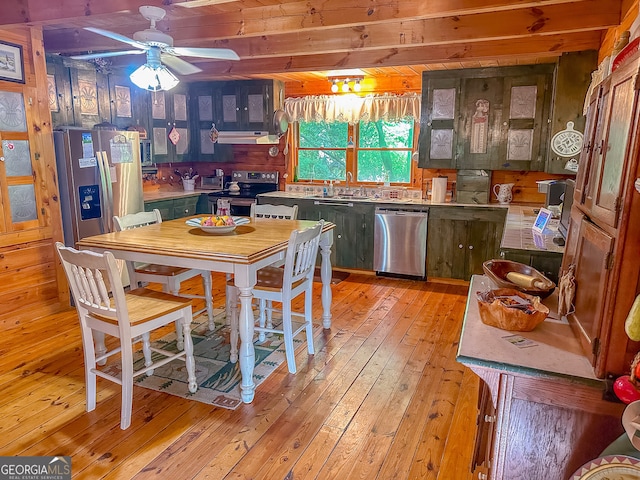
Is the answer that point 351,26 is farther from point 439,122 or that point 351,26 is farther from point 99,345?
point 99,345

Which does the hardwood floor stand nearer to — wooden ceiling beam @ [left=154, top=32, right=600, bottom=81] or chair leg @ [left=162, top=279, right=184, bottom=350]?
chair leg @ [left=162, top=279, right=184, bottom=350]

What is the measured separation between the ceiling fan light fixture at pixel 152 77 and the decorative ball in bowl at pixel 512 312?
2.25 meters

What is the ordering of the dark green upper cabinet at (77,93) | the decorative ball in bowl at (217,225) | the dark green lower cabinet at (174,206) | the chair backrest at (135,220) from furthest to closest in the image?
the dark green lower cabinet at (174,206)
the dark green upper cabinet at (77,93)
the chair backrest at (135,220)
the decorative ball in bowl at (217,225)

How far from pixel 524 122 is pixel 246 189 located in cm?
338

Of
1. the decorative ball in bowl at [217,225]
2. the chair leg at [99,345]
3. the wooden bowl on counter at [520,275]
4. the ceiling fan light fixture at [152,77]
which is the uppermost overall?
the ceiling fan light fixture at [152,77]

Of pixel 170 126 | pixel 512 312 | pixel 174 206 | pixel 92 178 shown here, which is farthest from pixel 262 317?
pixel 170 126

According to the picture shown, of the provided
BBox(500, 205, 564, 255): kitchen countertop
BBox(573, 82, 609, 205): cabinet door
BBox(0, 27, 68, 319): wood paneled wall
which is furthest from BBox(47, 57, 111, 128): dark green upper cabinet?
Result: BBox(573, 82, 609, 205): cabinet door

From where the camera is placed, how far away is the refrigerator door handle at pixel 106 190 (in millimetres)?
3992

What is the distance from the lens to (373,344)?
129 inches

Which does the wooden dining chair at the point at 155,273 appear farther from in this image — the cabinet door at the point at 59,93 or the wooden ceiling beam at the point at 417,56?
the wooden ceiling beam at the point at 417,56

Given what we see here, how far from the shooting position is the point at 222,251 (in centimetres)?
244

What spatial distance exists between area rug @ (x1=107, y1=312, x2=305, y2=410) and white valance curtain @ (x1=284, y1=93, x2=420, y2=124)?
2981 mm

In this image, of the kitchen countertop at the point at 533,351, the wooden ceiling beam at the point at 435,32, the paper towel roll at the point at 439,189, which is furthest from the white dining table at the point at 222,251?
the paper towel roll at the point at 439,189

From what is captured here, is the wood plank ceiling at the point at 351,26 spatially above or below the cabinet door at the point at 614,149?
above
